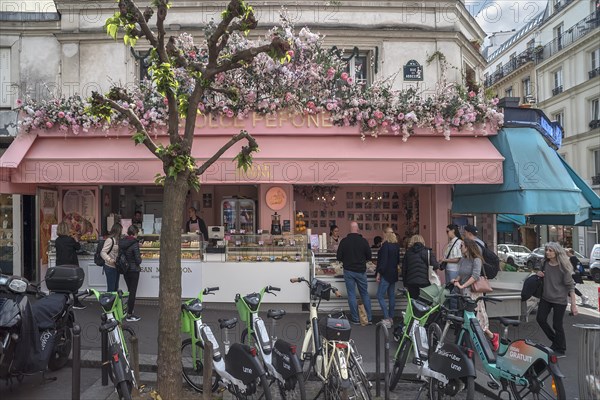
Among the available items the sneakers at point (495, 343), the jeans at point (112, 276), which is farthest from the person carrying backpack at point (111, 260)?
the sneakers at point (495, 343)

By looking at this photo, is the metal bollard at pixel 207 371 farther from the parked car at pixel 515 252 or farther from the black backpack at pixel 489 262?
the parked car at pixel 515 252

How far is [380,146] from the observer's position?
973 cm

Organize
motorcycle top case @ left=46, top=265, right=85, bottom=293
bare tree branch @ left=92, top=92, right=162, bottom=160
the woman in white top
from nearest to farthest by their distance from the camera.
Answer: bare tree branch @ left=92, top=92, right=162, bottom=160, motorcycle top case @ left=46, top=265, right=85, bottom=293, the woman in white top

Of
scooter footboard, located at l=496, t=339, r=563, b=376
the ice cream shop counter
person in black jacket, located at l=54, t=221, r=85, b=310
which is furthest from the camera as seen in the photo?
the ice cream shop counter

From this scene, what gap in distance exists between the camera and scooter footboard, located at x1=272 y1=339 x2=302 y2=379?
15.3 ft

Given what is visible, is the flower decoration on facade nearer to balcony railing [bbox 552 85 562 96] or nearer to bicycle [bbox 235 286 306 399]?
bicycle [bbox 235 286 306 399]

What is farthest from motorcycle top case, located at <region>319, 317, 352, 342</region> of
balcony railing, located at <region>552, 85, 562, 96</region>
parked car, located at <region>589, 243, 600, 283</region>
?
balcony railing, located at <region>552, 85, 562, 96</region>

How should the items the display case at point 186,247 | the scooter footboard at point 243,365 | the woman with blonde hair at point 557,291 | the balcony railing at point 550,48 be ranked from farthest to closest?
the balcony railing at point 550,48 < the display case at point 186,247 < the woman with blonde hair at point 557,291 < the scooter footboard at point 243,365

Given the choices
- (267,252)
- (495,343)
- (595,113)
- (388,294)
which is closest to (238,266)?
(267,252)

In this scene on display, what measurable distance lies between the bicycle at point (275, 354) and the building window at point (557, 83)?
3256 cm

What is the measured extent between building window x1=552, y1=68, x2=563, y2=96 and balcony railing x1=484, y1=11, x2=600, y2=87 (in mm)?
1404

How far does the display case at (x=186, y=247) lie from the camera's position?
31.3 feet

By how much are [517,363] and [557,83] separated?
32.8 metres

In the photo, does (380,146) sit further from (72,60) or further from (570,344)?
(72,60)
